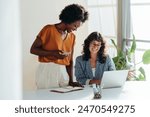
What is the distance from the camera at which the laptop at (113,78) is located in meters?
2.05

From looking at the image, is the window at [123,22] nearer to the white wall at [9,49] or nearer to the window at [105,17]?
the window at [105,17]

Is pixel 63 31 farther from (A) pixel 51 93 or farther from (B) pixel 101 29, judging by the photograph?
(B) pixel 101 29

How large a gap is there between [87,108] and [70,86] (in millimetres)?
1244

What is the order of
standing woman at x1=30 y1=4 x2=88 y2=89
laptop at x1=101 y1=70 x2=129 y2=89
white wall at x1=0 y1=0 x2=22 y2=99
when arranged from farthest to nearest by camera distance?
standing woman at x1=30 y1=4 x2=88 y2=89
laptop at x1=101 y1=70 x2=129 y2=89
white wall at x1=0 y1=0 x2=22 y2=99

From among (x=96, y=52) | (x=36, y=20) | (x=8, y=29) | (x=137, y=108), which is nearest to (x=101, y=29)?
(x=36, y=20)

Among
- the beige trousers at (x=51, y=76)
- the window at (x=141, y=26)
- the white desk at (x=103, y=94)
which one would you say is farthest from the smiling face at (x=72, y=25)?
the window at (x=141, y=26)

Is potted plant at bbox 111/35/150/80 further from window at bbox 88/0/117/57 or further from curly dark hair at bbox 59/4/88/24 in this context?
curly dark hair at bbox 59/4/88/24

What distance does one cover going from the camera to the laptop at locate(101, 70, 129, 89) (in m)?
2.05

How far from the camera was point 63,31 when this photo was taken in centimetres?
268

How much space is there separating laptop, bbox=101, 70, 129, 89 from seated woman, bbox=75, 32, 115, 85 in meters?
0.34

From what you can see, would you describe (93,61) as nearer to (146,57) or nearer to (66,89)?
(66,89)

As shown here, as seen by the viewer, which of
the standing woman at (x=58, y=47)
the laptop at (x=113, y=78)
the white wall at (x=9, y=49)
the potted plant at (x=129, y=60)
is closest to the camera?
the white wall at (x=9, y=49)

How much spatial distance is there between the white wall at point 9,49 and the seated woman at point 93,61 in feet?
5.93

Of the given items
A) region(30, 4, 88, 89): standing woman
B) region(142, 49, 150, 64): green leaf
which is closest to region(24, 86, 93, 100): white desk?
region(30, 4, 88, 89): standing woman
